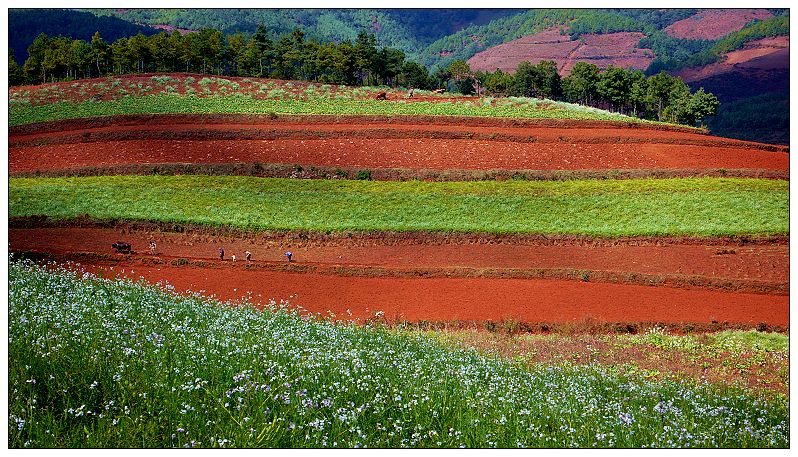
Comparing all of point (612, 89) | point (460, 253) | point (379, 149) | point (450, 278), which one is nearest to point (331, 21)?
point (612, 89)

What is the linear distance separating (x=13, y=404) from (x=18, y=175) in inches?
1209

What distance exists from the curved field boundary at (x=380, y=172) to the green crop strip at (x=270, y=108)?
12.0 metres

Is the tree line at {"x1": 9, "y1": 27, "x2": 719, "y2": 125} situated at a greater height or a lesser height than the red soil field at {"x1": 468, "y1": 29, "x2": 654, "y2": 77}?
lesser

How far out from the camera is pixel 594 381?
10734mm

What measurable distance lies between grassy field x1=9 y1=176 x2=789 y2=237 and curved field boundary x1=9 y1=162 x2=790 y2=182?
1.11 meters

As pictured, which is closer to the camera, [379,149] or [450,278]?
[450,278]

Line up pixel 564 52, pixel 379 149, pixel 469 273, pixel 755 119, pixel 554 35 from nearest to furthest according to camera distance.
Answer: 1. pixel 469 273
2. pixel 379 149
3. pixel 755 119
4. pixel 564 52
5. pixel 554 35

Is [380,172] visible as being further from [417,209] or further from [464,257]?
[464,257]

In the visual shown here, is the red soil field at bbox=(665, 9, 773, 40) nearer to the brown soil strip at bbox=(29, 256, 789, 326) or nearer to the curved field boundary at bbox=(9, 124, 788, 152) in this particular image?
the curved field boundary at bbox=(9, 124, 788, 152)

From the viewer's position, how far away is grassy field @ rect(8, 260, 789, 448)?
7.77 m

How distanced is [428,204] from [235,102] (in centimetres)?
2739

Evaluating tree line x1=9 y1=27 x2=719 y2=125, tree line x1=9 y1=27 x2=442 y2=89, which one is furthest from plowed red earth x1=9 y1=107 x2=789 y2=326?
tree line x1=9 y1=27 x2=719 y2=125

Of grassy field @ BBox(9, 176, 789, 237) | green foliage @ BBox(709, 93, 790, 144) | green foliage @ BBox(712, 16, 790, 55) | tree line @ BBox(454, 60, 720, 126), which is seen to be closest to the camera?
grassy field @ BBox(9, 176, 789, 237)

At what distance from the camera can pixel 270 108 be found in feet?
175
